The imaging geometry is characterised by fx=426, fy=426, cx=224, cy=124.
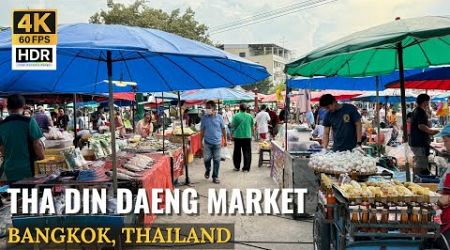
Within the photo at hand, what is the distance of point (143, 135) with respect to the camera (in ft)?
43.4

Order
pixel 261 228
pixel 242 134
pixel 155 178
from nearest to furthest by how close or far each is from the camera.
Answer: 1. pixel 155 178
2. pixel 261 228
3. pixel 242 134

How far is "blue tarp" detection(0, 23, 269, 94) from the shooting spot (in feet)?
11.9

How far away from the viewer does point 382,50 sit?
20.3 feet

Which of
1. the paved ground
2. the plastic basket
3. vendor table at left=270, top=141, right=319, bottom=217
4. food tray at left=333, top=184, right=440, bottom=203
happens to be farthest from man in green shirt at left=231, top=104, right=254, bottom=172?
food tray at left=333, top=184, right=440, bottom=203

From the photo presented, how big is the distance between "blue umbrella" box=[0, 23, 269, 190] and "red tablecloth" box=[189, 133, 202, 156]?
4949 mm

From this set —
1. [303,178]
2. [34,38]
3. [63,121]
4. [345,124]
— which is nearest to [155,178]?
[303,178]

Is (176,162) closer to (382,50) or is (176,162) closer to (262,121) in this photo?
(382,50)

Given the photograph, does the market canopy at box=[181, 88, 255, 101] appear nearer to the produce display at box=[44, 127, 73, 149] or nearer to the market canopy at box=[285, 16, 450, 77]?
the produce display at box=[44, 127, 73, 149]

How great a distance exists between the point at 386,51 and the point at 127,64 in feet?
12.7

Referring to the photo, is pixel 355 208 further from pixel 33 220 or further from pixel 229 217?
pixel 229 217

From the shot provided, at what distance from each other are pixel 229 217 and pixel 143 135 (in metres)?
6.68

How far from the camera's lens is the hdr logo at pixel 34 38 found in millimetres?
4082

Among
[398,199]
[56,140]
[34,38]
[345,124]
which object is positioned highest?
[34,38]

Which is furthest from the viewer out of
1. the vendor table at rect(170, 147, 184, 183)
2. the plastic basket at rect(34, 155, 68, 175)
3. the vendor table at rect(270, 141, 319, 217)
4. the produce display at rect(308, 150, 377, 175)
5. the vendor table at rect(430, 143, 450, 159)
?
the vendor table at rect(170, 147, 184, 183)
